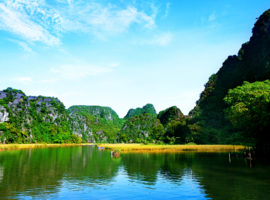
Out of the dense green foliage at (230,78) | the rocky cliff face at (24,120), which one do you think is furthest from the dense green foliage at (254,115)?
the rocky cliff face at (24,120)

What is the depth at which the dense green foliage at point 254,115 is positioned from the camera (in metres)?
45.4

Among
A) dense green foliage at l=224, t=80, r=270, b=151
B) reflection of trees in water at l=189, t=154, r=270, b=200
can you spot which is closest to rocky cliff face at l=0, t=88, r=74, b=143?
dense green foliage at l=224, t=80, r=270, b=151

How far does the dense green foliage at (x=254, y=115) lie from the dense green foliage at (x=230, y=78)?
67.4 feet

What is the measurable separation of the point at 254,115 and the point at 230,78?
69.2 meters

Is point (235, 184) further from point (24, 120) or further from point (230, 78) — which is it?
point (24, 120)

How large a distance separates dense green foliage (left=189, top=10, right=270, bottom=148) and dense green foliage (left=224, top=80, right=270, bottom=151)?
2054 cm

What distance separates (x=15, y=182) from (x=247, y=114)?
4667 cm

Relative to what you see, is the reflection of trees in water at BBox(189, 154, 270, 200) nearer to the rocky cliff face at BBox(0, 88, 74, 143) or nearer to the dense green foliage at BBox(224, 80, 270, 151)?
the dense green foliage at BBox(224, 80, 270, 151)

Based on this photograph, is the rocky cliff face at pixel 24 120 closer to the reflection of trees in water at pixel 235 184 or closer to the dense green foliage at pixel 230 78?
the dense green foliage at pixel 230 78

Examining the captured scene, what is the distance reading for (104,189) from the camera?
2370 centimetres

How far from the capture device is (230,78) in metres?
112

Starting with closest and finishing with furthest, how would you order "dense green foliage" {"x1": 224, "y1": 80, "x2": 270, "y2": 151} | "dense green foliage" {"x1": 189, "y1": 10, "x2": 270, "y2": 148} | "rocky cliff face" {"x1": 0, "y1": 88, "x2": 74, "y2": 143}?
"dense green foliage" {"x1": 224, "y1": 80, "x2": 270, "y2": 151}, "dense green foliage" {"x1": 189, "y1": 10, "x2": 270, "y2": 148}, "rocky cliff face" {"x1": 0, "y1": 88, "x2": 74, "y2": 143}

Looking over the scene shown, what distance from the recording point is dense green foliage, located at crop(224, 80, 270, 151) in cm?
4544

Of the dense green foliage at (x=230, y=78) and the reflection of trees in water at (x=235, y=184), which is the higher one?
the dense green foliage at (x=230, y=78)
